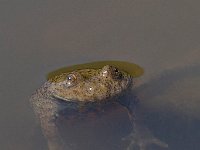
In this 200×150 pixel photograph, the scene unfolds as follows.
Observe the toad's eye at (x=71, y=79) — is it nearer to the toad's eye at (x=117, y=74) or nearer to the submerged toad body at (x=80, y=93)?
the submerged toad body at (x=80, y=93)

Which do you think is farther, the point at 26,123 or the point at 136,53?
the point at 136,53

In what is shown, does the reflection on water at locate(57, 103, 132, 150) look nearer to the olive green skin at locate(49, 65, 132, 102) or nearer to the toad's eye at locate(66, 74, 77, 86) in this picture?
the olive green skin at locate(49, 65, 132, 102)

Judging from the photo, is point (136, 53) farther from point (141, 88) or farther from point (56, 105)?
point (56, 105)

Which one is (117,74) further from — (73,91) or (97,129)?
(97,129)

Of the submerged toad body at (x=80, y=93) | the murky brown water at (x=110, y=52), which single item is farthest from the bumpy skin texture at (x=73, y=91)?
the murky brown water at (x=110, y=52)

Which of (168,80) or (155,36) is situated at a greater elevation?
(155,36)

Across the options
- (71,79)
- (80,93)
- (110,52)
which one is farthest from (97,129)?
(110,52)

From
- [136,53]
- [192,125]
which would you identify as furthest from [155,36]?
[192,125]
